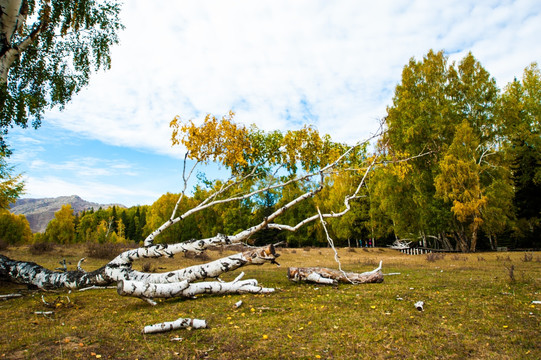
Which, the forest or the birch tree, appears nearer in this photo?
the birch tree

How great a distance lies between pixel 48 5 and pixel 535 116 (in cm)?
3796

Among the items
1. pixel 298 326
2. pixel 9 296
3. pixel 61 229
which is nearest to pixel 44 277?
pixel 9 296

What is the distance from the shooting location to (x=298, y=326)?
5.29 metres

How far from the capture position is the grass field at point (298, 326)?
13.8 ft

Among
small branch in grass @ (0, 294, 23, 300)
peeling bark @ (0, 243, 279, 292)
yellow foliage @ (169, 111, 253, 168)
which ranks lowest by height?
small branch in grass @ (0, 294, 23, 300)

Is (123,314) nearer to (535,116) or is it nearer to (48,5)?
(48,5)

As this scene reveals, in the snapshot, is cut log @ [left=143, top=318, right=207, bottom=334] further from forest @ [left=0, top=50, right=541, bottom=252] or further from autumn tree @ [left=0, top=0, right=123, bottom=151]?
forest @ [left=0, top=50, right=541, bottom=252]

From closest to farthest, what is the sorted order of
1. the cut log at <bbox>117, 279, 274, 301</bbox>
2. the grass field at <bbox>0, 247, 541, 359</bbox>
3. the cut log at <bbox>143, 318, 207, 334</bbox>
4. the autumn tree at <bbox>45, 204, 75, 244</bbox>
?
1. the grass field at <bbox>0, 247, 541, 359</bbox>
2. the cut log at <bbox>143, 318, 207, 334</bbox>
3. the cut log at <bbox>117, 279, 274, 301</bbox>
4. the autumn tree at <bbox>45, 204, 75, 244</bbox>

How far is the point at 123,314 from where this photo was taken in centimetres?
649

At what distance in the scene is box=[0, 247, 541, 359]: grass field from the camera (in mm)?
4207

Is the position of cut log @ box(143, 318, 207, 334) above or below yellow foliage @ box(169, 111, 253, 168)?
below

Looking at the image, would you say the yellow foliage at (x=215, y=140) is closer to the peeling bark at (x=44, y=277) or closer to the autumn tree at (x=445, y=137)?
the peeling bark at (x=44, y=277)

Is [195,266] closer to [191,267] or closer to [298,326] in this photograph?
[191,267]

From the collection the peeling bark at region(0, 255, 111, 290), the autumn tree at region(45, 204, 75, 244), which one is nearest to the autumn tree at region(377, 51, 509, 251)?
the peeling bark at region(0, 255, 111, 290)
